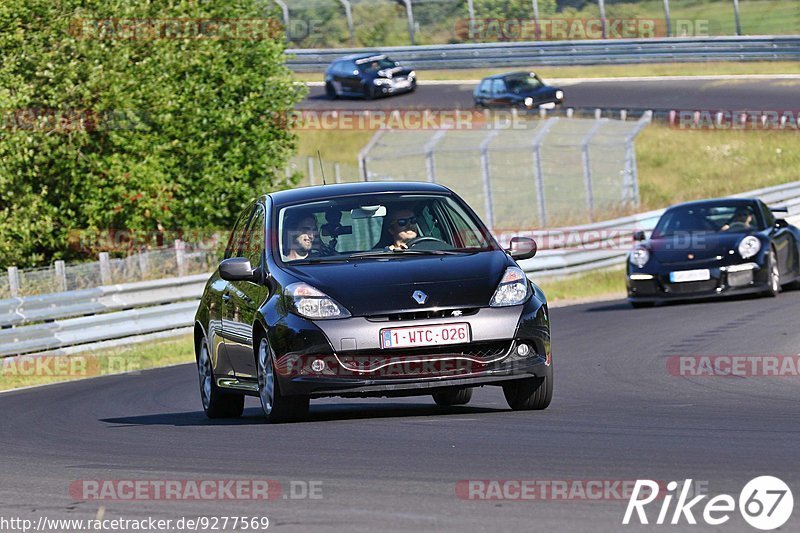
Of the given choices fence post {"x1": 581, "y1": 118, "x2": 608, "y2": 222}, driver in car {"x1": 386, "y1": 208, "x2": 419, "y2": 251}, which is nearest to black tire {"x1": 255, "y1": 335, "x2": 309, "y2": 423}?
driver in car {"x1": 386, "y1": 208, "x2": 419, "y2": 251}

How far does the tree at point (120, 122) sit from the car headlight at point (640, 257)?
8.84 m

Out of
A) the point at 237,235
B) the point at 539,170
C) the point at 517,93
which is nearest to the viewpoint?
the point at 237,235

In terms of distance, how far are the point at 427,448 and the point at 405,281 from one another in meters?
1.56

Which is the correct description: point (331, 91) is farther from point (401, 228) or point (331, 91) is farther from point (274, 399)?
point (274, 399)

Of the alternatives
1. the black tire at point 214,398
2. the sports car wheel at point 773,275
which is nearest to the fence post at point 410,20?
the sports car wheel at point 773,275

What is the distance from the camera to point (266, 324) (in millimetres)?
9328

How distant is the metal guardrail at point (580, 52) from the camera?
4862 centimetres

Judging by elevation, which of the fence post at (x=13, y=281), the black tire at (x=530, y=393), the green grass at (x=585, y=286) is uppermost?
the black tire at (x=530, y=393)

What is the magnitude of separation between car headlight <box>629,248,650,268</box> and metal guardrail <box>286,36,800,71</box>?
1176 inches

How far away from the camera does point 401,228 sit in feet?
32.2

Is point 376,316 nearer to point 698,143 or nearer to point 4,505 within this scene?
point 4,505

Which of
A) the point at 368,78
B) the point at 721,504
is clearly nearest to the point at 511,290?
the point at 721,504

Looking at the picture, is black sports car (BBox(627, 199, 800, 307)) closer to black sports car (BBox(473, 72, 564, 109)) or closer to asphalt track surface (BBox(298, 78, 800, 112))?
asphalt track surface (BBox(298, 78, 800, 112))

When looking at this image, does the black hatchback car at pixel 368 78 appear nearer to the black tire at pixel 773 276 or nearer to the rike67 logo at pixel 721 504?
the black tire at pixel 773 276
